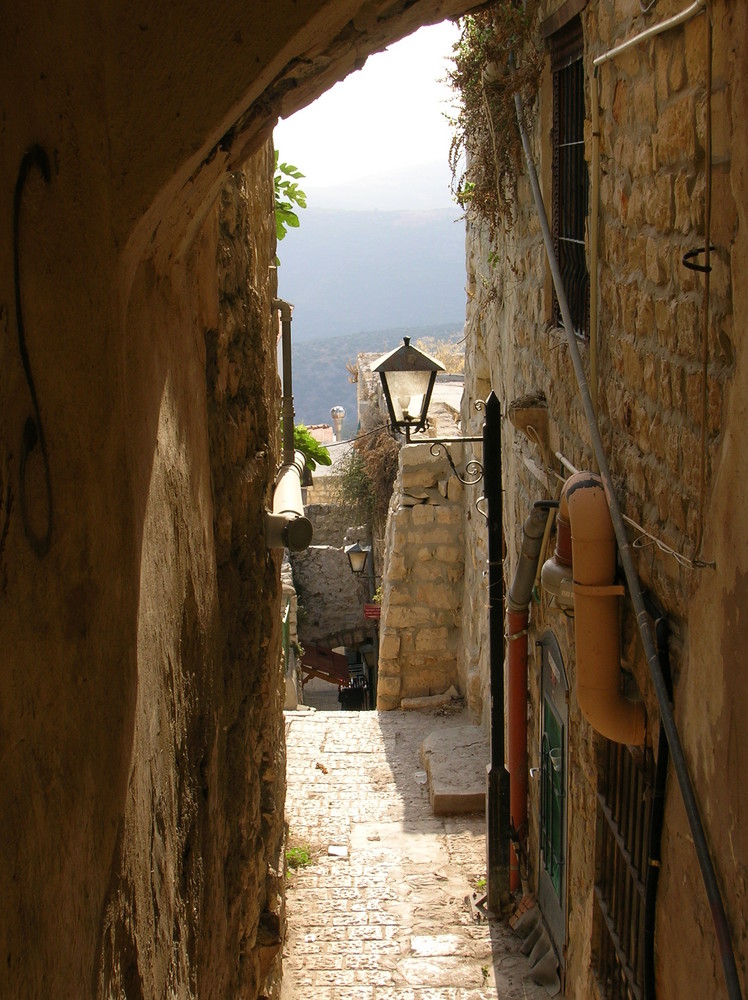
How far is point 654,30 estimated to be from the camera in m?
3.06

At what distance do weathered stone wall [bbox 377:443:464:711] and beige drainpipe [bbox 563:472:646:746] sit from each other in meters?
6.70

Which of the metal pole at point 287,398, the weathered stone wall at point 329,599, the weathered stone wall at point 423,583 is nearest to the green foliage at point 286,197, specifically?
→ the metal pole at point 287,398

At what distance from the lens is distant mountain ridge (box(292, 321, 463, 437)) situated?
128875 millimetres

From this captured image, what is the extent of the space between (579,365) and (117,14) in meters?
2.43

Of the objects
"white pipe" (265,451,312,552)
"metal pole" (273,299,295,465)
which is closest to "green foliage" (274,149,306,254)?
"metal pole" (273,299,295,465)

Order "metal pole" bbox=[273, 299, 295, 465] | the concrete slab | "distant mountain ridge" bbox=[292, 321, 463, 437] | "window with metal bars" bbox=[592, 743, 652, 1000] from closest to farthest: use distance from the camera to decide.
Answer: "window with metal bars" bbox=[592, 743, 652, 1000], "metal pole" bbox=[273, 299, 295, 465], the concrete slab, "distant mountain ridge" bbox=[292, 321, 463, 437]

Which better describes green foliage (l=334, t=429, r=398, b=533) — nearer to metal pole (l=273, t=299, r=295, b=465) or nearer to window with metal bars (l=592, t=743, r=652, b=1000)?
metal pole (l=273, t=299, r=295, b=465)

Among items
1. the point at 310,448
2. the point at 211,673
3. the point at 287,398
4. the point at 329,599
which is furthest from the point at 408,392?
the point at 329,599

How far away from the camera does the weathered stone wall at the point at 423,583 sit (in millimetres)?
10305

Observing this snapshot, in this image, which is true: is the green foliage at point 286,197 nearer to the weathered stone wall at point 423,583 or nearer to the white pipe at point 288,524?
the white pipe at point 288,524

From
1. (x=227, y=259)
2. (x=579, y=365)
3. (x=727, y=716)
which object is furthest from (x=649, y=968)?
(x=227, y=259)

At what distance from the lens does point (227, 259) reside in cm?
426

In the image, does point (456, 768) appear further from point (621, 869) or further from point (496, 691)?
point (621, 869)

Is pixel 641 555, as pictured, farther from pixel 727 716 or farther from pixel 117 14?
pixel 117 14
